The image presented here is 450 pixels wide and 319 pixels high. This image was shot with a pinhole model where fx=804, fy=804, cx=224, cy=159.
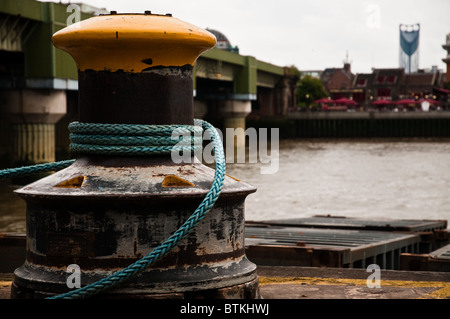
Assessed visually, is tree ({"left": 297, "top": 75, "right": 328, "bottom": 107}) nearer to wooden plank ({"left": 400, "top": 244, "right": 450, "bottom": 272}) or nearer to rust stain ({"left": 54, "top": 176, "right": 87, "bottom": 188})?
wooden plank ({"left": 400, "top": 244, "right": 450, "bottom": 272})

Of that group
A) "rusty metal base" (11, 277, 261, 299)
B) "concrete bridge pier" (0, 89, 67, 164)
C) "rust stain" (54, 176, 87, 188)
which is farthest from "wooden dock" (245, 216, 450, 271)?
"concrete bridge pier" (0, 89, 67, 164)

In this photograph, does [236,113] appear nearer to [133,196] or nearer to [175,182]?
[175,182]

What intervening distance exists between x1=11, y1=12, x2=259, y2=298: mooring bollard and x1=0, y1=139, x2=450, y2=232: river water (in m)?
13.3

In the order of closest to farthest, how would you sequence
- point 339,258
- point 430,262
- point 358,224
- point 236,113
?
1. point 430,262
2. point 339,258
3. point 358,224
4. point 236,113

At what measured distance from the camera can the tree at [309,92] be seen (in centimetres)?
10344

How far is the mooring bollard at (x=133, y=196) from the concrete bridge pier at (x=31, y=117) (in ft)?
80.4

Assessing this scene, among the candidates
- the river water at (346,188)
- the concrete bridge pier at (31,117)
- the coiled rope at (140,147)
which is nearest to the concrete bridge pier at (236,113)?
the river water at (346,188)

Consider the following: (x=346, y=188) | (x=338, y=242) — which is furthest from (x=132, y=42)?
(x=346, y=188)

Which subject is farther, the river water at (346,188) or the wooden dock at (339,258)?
the river water at (346,188)

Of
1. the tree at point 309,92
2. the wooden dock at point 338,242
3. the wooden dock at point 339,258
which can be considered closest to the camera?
the wooden dock at point 339,258

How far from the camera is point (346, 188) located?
27.8 m

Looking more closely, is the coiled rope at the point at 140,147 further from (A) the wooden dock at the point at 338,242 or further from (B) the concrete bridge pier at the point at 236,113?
(B) the concrete bridge pier at the point at 236,113

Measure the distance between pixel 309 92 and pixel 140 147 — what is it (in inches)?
3975
